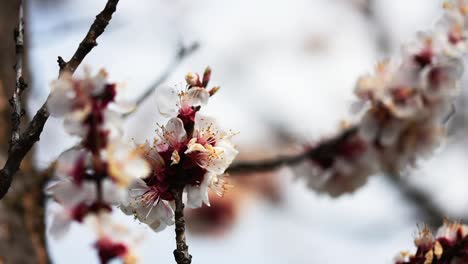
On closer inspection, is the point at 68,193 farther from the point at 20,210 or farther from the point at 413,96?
the point at 20,210

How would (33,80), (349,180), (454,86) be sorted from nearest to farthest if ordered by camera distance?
1. (454,86)
2. (349,180)
3. (33,80)

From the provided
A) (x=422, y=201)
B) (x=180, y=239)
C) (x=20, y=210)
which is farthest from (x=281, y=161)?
(x=422, y=201)

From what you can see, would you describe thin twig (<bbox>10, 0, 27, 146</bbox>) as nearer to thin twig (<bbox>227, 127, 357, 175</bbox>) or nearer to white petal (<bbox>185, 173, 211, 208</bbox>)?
white petal (<bbox>185, 173, 211, 208</bbox>)

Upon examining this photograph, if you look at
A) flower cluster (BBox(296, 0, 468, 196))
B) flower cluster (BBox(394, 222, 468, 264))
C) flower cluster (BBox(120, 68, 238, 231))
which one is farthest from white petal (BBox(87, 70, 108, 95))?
flower cluster (BBox(296, 0, 468, 196))

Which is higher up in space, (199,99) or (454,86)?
(454,86)

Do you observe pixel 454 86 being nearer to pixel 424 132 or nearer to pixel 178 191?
pixel 424 132

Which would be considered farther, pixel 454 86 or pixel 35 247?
pixel 35 247

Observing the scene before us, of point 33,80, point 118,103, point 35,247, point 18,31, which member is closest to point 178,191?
point 118,103
